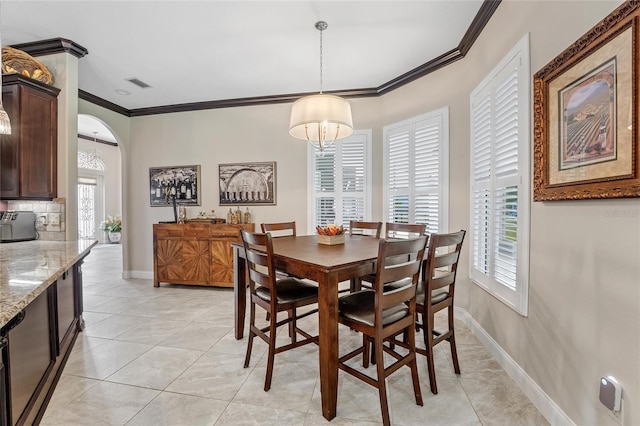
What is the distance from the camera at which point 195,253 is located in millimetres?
4324

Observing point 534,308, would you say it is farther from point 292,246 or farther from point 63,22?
point 63,22

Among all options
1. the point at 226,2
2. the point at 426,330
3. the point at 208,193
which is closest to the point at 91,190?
the point at 208,193

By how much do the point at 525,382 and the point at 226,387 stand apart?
1.96 metres

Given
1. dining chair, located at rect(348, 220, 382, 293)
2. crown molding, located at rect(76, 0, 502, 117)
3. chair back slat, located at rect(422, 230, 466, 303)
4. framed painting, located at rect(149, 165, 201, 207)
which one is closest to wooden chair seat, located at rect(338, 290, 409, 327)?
chair back slat, located at rect(422, 230, 466, 303)

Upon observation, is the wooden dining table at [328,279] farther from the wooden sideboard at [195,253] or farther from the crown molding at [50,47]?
the crown molding at [50,47]

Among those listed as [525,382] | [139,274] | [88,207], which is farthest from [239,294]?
[88,207]

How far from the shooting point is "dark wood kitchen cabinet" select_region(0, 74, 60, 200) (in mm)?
2682

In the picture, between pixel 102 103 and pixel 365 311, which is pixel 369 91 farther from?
pixel 102 103

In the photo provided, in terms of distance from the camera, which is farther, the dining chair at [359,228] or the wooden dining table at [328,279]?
the dining chair at [359,228]

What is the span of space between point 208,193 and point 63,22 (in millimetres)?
2572

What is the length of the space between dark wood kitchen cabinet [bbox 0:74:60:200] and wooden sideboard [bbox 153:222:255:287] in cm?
161

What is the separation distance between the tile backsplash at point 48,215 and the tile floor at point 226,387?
→ 1017 millimetres

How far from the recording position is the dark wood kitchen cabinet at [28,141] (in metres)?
2.68

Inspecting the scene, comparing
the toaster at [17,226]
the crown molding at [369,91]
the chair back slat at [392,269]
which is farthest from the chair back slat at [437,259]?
the toaster at [17,226]
